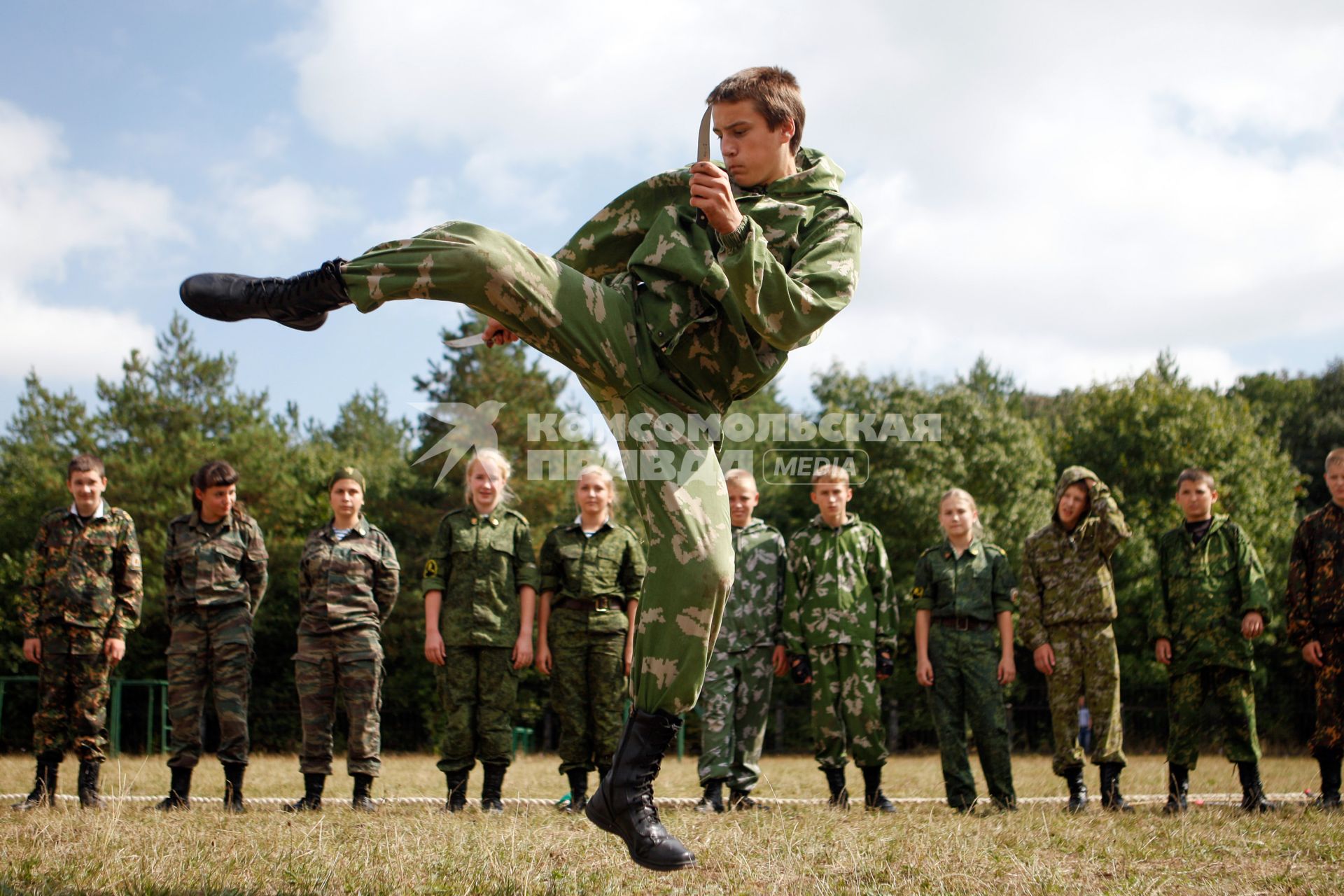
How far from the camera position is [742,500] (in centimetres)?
805

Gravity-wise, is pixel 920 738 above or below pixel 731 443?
below

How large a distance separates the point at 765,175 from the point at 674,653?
1.72 metres

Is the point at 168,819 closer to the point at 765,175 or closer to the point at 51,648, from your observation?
the point at 51,648

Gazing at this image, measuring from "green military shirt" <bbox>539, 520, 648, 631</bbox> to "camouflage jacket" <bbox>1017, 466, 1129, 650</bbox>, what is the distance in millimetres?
2788

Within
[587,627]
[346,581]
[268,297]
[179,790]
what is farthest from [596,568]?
[268,297]

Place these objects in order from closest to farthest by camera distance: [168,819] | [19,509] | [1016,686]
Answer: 1. [168,819]
2. [1016,686]
3. [19,509]

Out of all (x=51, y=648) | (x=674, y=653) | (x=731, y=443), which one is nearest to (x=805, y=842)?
(x=674, y=653)

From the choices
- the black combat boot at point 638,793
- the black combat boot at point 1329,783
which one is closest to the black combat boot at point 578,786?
the black combat boot at point 638,793

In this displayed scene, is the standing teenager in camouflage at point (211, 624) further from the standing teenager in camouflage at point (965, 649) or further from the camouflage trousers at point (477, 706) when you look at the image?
the standing teenager in camouflage at point (965, 649)

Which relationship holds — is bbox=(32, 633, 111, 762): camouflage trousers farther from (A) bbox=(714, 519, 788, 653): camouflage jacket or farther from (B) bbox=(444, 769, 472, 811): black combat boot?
(A) bbox=(714, 519, 788, 653): camouflage jacket

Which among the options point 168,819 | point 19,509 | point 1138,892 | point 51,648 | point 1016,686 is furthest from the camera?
point 19,509

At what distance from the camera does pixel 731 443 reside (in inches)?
1363

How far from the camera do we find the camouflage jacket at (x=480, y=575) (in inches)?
294

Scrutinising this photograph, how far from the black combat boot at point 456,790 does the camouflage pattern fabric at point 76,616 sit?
2.27 m
